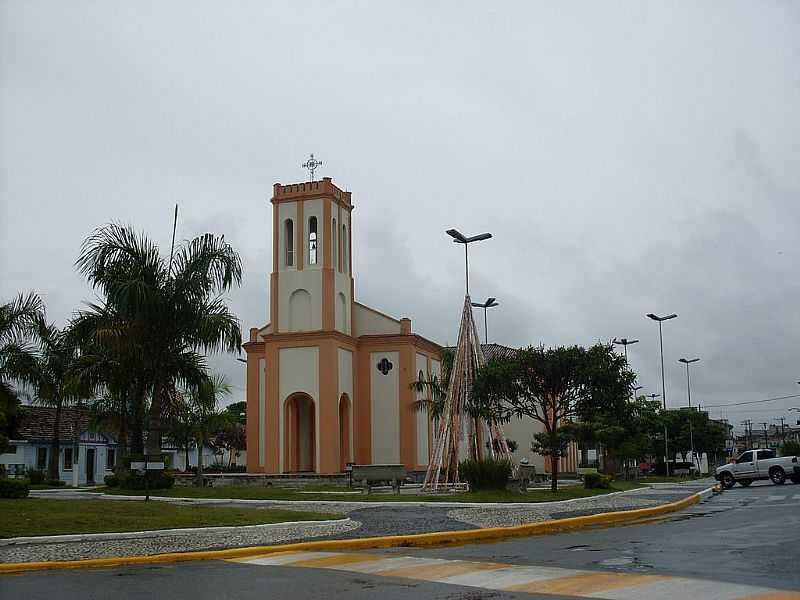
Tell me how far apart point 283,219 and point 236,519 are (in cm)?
3151

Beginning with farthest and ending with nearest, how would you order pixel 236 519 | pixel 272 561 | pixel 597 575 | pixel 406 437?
pixel 406 437
pixel 236 519
pixel 272 561
pixel 597 575

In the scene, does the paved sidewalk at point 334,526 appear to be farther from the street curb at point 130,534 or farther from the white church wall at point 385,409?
the white church wall at point 385,409

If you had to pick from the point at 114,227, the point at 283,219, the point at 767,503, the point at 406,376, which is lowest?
the point at 767,503

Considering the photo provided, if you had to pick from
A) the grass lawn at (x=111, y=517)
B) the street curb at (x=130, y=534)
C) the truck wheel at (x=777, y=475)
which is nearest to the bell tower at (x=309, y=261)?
the truck wheel at (x=777, y=475)

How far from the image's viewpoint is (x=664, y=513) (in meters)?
21.0

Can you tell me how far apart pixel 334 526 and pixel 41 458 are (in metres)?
44.1

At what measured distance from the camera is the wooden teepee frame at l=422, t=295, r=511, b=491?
95.8 feet

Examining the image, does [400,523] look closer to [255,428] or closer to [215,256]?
[215,256]

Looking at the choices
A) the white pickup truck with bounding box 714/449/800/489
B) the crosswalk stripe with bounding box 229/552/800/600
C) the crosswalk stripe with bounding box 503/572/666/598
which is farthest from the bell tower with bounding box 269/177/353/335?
the crosswalk stripe with bounding box 503/572/666/598

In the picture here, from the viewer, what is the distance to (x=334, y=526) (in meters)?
15.2

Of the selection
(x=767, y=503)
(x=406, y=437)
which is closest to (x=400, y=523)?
(x=767, y=503)

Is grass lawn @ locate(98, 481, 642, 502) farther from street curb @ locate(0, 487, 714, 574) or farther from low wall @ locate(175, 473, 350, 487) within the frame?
low wall @ locate(175, 473, 350, 487)

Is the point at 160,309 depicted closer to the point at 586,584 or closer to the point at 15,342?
the point at 15,342

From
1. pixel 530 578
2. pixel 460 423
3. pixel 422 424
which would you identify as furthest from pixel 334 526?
pixel 422 424
